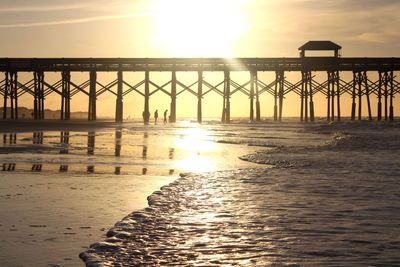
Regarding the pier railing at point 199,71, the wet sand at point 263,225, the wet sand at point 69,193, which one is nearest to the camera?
the wet sand at point 263,225

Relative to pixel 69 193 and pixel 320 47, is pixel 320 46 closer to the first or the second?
pixel 320 47

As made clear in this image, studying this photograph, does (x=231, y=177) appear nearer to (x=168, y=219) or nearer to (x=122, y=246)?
(x=168, y=219)

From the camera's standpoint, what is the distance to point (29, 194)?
275 inches

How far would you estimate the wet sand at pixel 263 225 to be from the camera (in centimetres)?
411

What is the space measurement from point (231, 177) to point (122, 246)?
505cm

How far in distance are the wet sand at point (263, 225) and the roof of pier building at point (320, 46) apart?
40998mm

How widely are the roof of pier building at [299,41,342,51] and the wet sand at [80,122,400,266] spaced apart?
4100 centimetres

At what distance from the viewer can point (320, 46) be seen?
49.0 meters

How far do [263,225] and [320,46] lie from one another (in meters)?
45.5

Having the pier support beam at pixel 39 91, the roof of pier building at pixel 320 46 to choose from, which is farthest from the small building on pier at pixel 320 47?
the pier support beam at pixel 39 91

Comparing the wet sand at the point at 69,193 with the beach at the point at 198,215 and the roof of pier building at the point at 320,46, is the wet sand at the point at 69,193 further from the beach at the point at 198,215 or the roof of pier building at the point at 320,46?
the roof of pier building at the point at 320,46

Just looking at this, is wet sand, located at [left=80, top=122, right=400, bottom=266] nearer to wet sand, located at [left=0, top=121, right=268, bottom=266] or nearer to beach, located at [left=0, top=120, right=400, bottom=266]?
beach, located at [left=0, top=120, right=400, bottom=266]

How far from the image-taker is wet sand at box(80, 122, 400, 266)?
4113mm

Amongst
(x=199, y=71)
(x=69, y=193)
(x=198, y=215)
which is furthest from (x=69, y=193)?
(x=199, y=71)
